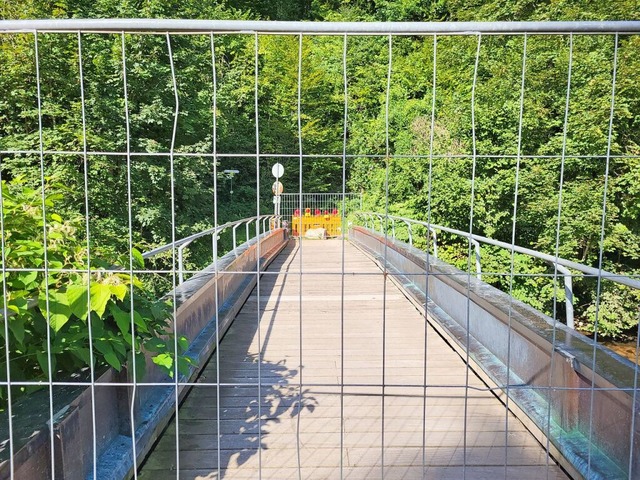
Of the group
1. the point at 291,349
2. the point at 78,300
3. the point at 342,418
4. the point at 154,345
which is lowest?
the point at 291,349

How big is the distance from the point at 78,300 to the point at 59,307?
0.07m

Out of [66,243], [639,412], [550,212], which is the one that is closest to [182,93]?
[550,212]

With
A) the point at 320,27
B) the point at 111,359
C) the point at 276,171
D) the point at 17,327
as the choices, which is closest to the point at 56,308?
the point at 17,327

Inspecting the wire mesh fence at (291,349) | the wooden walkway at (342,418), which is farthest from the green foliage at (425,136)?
the wooden walkway at (342,418)

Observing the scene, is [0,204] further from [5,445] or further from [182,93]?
[182,93]

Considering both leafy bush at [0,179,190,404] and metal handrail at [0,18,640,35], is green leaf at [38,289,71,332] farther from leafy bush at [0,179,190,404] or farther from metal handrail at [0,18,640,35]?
metal handrail at [0,18,640,35]

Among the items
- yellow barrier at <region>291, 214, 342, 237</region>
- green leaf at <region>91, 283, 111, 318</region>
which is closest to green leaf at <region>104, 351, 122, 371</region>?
green leaf at <region>91, 283, 111, 318</region>

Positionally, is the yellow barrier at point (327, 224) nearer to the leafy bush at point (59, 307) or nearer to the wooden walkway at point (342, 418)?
the wooden walkway at point (342, 418)

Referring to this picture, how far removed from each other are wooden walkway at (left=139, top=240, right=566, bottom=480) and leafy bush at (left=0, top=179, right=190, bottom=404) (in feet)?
1.66

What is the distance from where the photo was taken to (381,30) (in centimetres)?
171

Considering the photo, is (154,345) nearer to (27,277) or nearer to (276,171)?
(27,277)

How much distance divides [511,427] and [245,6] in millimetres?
34818

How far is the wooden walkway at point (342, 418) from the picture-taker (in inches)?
94.0

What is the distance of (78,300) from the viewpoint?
6.04ft
